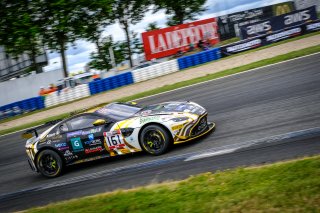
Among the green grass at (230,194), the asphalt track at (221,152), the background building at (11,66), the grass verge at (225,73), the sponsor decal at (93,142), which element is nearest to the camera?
the green grass at (230,194)

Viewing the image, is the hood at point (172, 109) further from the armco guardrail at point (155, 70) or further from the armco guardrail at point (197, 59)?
the armco guardrail at point (197, 59)

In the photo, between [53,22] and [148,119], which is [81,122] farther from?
[53,22]

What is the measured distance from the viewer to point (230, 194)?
16.4 ft

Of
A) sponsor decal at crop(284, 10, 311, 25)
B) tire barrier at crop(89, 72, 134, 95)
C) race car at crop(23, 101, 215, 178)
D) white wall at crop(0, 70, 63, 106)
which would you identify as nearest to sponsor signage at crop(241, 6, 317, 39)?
sponsor decal at crop(284, 10, 311, 25)

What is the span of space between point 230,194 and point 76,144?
5.00 m

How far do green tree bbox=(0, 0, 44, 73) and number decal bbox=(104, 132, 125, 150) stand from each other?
22112 millimetres

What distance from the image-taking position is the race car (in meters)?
8.23

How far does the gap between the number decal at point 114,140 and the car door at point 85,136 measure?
0.48ft

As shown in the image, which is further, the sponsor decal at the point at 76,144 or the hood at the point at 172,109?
the sponsor decal at the point at 76,144

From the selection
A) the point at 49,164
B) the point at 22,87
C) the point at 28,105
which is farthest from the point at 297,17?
the point at 49,164

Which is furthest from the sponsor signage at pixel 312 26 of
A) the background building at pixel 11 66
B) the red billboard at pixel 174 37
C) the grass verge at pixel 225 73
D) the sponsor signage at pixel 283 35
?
the background building at pixel 11 66

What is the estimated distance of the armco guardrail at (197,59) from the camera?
80.7 ft

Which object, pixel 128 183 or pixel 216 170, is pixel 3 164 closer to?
pixel 128 183

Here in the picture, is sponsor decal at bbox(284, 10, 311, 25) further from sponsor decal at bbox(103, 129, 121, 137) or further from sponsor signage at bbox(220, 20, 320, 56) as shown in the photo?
sponsor decal at bbox(103, 129, 121, 137)
